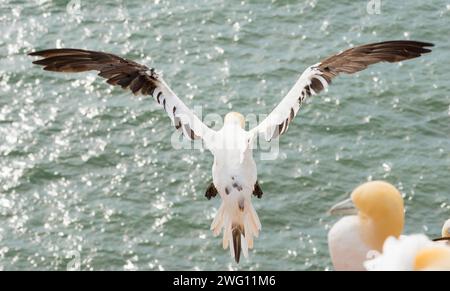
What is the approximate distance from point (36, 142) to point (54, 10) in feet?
13.2

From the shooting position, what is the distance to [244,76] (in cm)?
1977

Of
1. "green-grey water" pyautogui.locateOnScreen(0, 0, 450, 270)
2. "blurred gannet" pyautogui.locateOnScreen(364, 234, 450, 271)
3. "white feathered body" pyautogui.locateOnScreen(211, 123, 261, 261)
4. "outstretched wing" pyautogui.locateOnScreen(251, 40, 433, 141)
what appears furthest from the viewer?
"green-grey water" pyautogui.locateOnScreen(0, 0, 450, 270)

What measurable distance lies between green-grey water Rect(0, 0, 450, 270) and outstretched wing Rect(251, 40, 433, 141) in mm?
5801

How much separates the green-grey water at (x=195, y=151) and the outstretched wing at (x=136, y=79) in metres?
5.93

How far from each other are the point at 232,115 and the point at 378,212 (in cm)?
384

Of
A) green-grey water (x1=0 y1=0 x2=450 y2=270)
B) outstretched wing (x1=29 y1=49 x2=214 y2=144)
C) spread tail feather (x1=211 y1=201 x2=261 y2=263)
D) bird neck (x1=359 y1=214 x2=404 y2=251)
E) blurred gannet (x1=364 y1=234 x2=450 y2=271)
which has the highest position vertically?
green-grey water (x1=0 y1=0 x2=450 y2=270)

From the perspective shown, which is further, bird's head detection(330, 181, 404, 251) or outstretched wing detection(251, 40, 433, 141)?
outstretched wing detection(251, 40, 433, 141)

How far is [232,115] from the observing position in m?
10.4

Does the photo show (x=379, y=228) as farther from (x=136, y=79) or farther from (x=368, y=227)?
(x=136, y=79)

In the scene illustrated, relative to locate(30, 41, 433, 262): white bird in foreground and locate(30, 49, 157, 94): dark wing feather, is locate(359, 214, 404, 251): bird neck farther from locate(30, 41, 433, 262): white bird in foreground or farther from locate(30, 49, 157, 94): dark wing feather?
locate(30, 49, 157, 94): dark wing feather

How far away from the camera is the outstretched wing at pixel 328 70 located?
10.4 meters

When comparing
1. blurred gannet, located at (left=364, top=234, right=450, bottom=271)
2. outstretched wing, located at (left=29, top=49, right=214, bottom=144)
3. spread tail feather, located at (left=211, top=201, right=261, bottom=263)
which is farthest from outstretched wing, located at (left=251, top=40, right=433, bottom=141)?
blurred gannet, located at (left=364, top=234, right=450, bottom=271)

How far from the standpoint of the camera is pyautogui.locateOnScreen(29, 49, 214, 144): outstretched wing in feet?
33.4

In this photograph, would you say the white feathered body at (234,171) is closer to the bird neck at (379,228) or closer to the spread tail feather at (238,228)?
the spread tail feather at (238,228)
